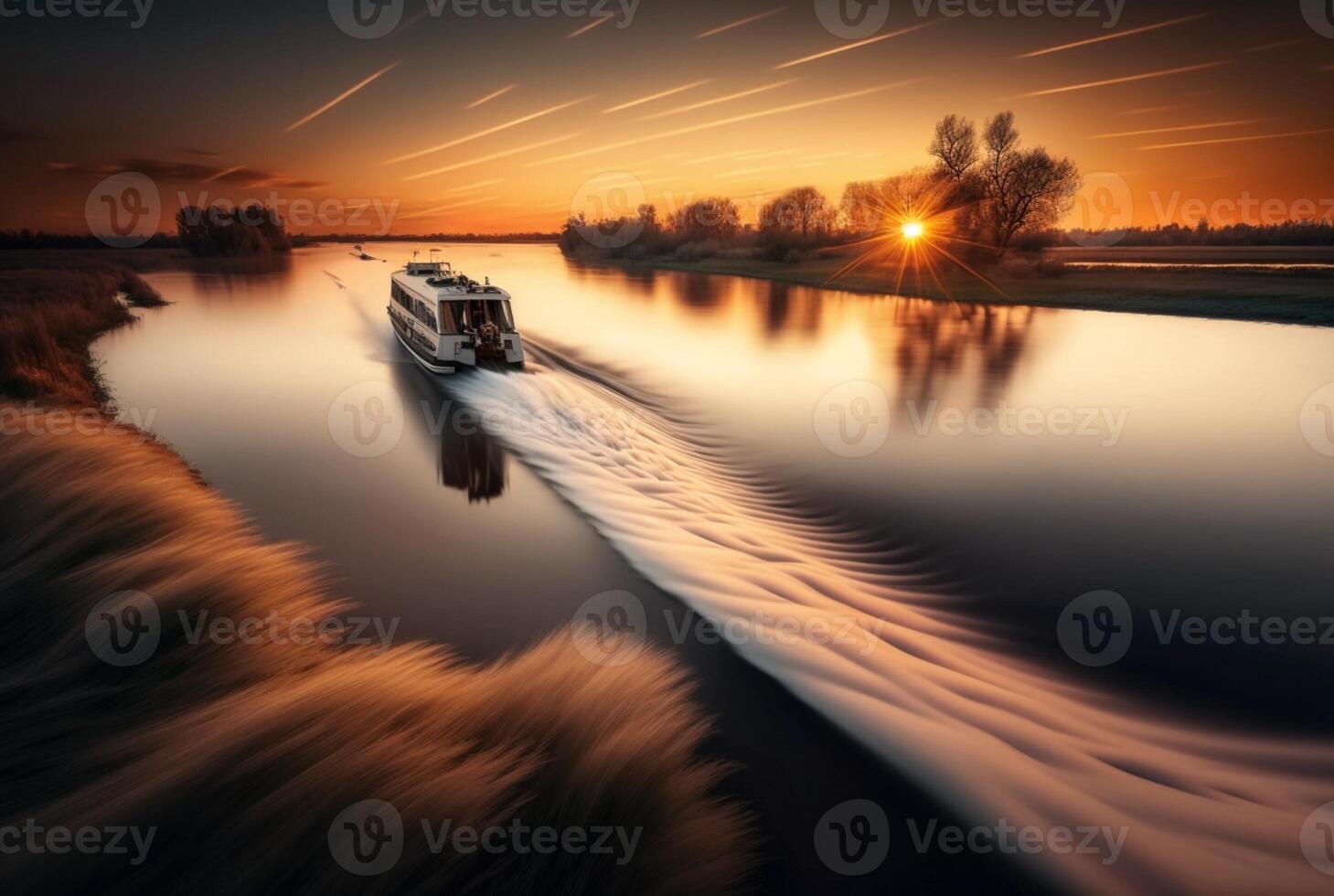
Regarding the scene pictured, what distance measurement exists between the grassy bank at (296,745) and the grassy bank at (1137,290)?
47.4m

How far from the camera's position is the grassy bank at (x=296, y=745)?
106 inches

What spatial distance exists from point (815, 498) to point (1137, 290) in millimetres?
48592

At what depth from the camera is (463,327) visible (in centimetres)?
1978

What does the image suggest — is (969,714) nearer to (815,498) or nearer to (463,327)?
(815,498)

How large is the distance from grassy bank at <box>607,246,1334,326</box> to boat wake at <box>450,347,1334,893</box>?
4237 centimetres

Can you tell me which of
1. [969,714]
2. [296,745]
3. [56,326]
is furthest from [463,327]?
[969,714]

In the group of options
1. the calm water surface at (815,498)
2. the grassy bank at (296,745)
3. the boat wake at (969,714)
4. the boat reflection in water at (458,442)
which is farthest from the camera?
the boat reflection in water at (458,442)

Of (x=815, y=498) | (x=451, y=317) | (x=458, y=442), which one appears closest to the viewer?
(x=815, y=498)

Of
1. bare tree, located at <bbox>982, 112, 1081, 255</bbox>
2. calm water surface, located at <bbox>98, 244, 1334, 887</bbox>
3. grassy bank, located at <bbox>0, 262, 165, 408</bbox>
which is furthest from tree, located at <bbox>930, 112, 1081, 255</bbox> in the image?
grassy bank, located at <bbox>0, 262, 165, 408</bbox>

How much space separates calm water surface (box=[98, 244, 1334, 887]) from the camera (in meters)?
5.78

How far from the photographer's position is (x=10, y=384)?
12930mm

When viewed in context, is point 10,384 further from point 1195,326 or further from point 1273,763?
point 1195,326

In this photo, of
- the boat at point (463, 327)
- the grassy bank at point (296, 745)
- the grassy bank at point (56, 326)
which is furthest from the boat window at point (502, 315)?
the grassy bank at point (296, 745)

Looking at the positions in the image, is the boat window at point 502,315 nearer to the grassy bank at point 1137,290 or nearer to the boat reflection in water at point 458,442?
the boat reflection in water at point 458,442
